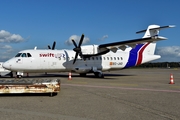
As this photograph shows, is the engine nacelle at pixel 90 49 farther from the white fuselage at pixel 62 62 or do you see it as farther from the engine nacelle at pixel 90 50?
the white fuselage at pixel 62 62

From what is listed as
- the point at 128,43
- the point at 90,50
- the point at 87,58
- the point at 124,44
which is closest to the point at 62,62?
the point at 87,58

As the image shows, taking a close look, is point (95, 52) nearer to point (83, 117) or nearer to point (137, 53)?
point (137, 53)

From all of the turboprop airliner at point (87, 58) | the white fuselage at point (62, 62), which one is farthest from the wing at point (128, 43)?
the white fuselage at point (62, 62)

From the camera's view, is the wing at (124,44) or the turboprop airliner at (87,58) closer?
the wing at (124,44)

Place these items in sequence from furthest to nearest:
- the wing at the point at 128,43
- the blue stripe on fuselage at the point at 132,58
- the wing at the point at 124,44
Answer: the blue stripe on fuselage at the point at 132,58 → the wing at the point at 124,44 → the wing at the point at 128,43

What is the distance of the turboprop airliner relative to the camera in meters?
20.8

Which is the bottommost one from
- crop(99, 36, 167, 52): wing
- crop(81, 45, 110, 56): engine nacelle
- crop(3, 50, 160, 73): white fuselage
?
crop(3, 50, 160, 73): white fuselage

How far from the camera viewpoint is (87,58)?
24375 millimetres

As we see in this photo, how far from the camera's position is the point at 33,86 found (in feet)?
30.7

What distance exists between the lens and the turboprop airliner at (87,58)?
20828mm

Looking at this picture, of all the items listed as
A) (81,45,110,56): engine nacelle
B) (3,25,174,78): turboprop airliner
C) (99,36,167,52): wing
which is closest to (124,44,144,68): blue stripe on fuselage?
(3,25,174,78): turboprop airliner

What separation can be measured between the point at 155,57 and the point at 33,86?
71.8ft

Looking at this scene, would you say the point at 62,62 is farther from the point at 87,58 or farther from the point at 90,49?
the point at 90,49

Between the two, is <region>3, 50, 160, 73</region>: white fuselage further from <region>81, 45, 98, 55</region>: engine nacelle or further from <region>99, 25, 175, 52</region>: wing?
<region>99, 25, 175, 52</region>: wing
